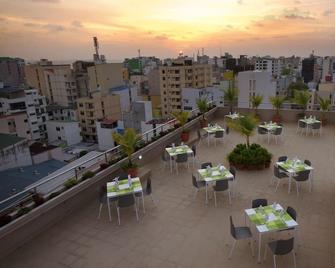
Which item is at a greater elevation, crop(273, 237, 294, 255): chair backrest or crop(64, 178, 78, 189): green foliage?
crop(64, 178, 78, 189): green foliage

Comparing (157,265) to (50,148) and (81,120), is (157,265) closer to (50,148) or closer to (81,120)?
(50,148)

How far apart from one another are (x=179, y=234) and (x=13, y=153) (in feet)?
67.8

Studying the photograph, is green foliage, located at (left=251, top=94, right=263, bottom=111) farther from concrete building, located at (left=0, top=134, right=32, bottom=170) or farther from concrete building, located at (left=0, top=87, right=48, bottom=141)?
concrete building, located at (left=0, top=87, right=48, bottom=141)

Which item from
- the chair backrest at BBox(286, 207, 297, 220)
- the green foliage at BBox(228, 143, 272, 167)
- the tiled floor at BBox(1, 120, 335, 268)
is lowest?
the tiled floor at BBox(1, 120, 335, 268)

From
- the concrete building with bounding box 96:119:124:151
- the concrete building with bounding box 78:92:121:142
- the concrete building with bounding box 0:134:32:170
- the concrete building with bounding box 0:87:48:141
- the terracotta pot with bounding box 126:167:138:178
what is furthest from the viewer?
the concrete building with bounding box 78:92:121:142

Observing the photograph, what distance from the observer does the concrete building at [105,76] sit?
2176 inches

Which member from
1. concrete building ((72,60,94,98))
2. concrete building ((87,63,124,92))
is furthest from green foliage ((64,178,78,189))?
concrete building ((72,60,94,98))

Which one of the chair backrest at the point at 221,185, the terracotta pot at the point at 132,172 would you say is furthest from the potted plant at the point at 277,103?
the terracotta pot at the point at 132,172

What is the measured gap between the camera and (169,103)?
53.1m

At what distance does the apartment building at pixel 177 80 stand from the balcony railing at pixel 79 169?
36111 millimetres

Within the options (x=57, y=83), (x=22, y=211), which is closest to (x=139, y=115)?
(x=57, y=83)

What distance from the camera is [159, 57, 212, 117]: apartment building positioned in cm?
5078

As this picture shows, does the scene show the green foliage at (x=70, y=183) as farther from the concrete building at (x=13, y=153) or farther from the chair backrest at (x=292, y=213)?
the concrete building at (x=13, y=153)

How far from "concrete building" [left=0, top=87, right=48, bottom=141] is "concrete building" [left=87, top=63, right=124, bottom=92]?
1290 cm
